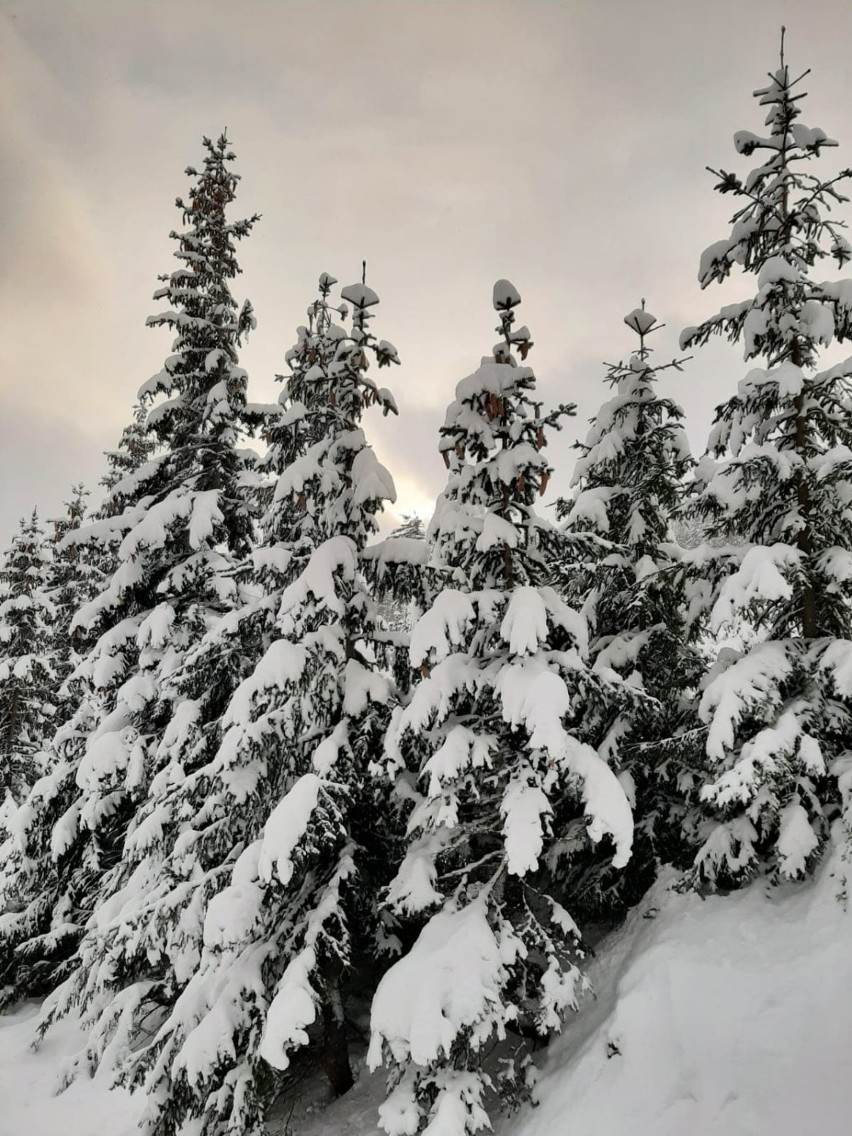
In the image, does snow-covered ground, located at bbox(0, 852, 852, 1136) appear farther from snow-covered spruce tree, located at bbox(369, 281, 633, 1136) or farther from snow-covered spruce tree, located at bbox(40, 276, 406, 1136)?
snow-covered spruce tree, located at bbox(40, 276, 406, 1136)

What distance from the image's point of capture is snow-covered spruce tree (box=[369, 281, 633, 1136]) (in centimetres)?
677

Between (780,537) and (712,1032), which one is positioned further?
(780,537)

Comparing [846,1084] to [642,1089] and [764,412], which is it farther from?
[764,412]

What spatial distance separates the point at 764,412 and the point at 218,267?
12.7 metres

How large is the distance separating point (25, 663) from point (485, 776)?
2218 cm

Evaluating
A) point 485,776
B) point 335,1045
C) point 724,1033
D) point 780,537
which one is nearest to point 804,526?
point 780,537

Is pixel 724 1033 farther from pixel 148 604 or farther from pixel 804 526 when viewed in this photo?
pixel 148 604

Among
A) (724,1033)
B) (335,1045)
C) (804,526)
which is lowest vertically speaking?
(724,1033)

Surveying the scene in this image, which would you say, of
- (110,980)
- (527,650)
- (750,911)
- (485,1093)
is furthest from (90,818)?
(750,911)

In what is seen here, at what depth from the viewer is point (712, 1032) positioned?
22.1ft

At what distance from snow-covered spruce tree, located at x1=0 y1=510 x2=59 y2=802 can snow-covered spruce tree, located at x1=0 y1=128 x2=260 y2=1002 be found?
1022 cm

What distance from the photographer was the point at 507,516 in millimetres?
8469

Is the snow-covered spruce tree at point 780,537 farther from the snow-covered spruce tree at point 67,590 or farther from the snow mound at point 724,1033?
the snow-covered spruce tree at point 67,590

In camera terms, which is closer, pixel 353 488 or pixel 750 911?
pixel 750 911
